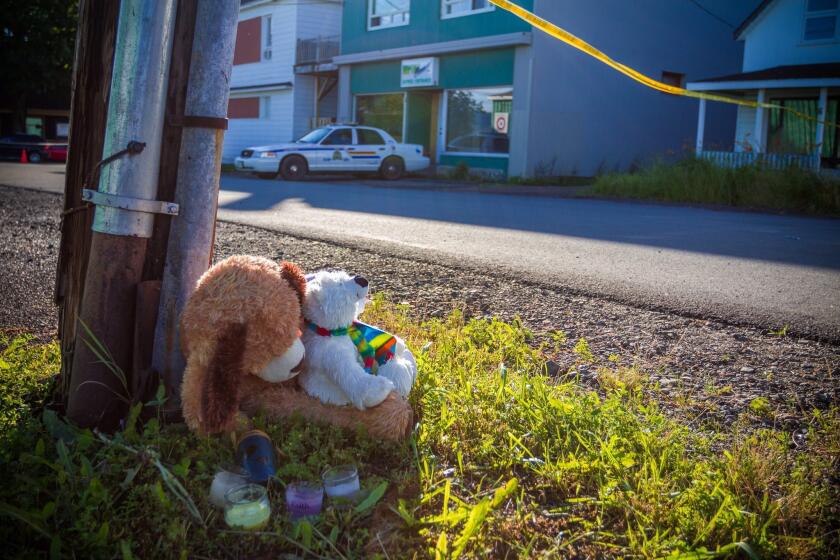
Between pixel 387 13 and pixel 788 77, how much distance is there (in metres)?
13.5

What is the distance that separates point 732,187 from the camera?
14727 mm

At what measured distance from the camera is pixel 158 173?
8.25ft

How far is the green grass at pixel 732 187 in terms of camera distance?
1341 cm

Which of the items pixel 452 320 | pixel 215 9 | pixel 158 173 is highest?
pixel 215 9

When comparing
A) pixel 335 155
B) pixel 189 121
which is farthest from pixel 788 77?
pixel 189 121

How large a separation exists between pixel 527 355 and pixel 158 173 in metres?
1.79

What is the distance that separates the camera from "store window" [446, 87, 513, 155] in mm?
22781

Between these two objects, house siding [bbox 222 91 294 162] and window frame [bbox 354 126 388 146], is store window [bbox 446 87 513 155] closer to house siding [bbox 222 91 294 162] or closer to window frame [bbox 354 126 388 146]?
window frame [bbox 354 126 388 146]

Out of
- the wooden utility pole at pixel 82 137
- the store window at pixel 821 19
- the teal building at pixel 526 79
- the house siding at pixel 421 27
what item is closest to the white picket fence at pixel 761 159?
the teal building at pixel 526 79

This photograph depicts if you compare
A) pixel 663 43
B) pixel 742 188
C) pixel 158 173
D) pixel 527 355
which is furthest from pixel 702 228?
pixel 663 43

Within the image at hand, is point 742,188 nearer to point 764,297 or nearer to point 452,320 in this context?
point 764,297

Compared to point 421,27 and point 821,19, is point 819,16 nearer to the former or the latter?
point 821,19

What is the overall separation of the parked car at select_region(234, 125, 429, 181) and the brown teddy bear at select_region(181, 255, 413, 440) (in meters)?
18.9

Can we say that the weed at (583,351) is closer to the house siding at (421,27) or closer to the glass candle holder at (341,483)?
the glass candle holder at (341,483)
